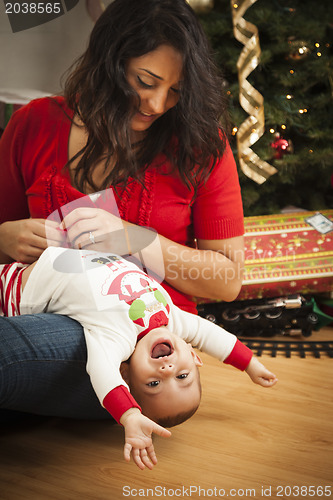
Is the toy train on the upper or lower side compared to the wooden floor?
lower

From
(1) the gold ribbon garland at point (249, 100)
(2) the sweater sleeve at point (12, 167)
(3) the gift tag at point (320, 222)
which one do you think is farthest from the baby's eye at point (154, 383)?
(3) the gift tag at point (320, 222)

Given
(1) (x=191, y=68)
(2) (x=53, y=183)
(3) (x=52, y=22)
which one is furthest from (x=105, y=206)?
(3) (x=52, y=22)

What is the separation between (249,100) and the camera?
195 cm

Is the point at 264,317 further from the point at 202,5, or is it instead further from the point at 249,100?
the point at 202,5

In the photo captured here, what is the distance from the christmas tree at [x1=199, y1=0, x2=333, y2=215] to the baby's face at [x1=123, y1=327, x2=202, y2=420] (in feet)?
4.09

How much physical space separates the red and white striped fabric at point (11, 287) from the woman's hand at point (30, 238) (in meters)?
0.03

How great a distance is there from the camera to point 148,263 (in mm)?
1247

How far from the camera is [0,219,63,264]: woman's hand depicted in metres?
1.16

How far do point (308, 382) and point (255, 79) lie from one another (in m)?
1.27

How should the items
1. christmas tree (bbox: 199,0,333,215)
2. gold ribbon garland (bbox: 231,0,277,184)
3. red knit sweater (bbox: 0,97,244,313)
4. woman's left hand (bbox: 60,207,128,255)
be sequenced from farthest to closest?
christmas tree (bbox: 199,0,333,215), gold ribbon garland (bbox: 231,0,277,184), red knit sweater (bbox: 0,97,244,313), woman's left hand (bbox: 60,207,128,255)

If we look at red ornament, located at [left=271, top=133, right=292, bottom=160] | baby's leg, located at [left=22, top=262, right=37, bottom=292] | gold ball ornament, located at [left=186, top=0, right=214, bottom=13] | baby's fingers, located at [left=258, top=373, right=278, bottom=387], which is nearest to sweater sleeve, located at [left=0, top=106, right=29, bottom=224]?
baby's leg, located at [left=22, top=262, right=37, bottom=292]

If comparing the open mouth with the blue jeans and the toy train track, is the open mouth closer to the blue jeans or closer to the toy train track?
the blue jeans

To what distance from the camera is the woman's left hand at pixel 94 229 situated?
3.65ft

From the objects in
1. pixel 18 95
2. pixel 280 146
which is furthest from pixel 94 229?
pixel 280 146
